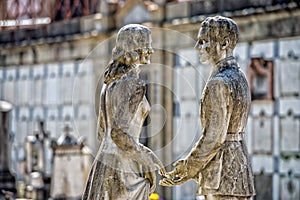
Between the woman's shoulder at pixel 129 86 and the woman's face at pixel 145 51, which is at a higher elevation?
the woman's face at pixel 145 51

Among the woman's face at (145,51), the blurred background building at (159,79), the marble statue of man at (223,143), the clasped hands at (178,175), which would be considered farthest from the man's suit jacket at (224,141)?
the blurred background building at (159,79)

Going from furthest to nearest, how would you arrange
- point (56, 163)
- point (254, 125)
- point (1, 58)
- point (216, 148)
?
point (1, 58)
point (254, 125)
point (56, 163)
point (216, 148)

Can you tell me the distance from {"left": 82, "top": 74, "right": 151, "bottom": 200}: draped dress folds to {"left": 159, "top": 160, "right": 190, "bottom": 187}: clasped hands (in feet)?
0.67

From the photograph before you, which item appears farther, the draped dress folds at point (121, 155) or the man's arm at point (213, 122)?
the draped dress folds at point (121, 155)

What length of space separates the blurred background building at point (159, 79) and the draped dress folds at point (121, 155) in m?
7.94

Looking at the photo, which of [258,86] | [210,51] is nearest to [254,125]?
[258,86]

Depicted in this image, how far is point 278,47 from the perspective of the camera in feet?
49.5

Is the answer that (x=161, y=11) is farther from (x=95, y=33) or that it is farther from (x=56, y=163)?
(x=56, y=163)

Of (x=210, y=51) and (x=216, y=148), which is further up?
(x=210, y=51)

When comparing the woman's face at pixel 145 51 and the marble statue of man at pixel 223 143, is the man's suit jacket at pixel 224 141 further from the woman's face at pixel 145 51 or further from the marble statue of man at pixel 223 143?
the woman's face at pixel 145 51

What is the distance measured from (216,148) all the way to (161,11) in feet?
38.9

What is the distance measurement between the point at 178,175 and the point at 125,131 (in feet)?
1.83

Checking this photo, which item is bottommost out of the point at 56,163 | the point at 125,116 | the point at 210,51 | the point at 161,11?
the point at 56,163

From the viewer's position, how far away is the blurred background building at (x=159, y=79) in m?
14.9
